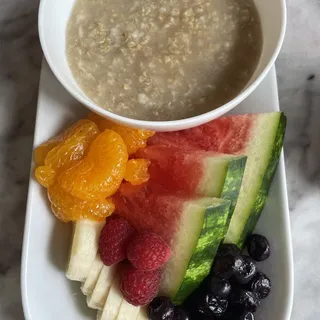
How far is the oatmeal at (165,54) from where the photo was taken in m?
1.49

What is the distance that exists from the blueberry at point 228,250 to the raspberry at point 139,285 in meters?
0.16

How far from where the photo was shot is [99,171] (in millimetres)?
1460

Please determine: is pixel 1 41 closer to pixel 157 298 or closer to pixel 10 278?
pixel 10 278

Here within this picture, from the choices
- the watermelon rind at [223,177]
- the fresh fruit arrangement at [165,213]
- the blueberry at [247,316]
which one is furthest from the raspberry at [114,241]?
the blueberry at [247,316]

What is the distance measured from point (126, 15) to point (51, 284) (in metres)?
0.71

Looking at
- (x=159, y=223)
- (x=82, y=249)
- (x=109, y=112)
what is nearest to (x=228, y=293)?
(x=159, y=223)

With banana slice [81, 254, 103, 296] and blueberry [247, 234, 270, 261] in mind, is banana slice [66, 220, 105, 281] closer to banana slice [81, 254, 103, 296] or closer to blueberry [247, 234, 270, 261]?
banana slice [81, 254, 103, 296]

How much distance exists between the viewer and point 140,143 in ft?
5.06

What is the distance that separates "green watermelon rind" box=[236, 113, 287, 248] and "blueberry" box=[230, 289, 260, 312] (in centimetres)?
13

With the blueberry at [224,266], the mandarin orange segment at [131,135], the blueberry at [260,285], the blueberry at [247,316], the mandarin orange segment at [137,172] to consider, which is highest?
the mandarin orange segment at [131,135]

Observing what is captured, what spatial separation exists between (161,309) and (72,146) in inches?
17.8

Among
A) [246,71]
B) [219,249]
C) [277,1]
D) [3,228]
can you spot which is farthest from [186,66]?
[3,228]

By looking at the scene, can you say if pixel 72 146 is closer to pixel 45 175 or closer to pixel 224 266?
pixel 45 175

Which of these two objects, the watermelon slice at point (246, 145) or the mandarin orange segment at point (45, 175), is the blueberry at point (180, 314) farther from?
the mandarin orange segment at point (45, 175)
